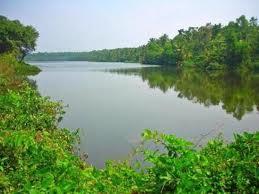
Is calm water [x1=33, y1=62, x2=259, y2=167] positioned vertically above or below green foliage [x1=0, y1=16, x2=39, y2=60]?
below

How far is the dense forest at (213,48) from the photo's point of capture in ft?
265

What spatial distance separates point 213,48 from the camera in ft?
292

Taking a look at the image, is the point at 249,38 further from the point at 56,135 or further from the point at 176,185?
the point at 176,185

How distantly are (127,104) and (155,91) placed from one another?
12140mm

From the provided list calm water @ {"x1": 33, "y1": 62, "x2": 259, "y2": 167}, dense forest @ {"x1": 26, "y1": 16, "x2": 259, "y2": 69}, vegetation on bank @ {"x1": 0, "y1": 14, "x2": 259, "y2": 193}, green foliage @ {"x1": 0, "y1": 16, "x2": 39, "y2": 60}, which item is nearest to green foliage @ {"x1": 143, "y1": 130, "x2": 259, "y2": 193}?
vegetation on bank @ {"x1": 0, "y1": 14, "x2": 259, "y2": 193}

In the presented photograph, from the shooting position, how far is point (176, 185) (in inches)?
193

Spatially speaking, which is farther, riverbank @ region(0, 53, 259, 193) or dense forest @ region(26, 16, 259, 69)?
dense forest @ region(26, 16, 259, 69)

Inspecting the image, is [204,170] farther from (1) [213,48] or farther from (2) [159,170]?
(1) [213,48]

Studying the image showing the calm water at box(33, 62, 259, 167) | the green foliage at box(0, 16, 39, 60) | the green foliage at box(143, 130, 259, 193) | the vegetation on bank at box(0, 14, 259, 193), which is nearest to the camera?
the vegetation on bank at box(0, 14, 259, 193)

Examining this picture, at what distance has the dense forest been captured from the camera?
265ft

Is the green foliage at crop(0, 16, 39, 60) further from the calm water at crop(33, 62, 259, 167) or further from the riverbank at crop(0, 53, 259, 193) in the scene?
the riverbank at crop(0, 53, 259, 193)

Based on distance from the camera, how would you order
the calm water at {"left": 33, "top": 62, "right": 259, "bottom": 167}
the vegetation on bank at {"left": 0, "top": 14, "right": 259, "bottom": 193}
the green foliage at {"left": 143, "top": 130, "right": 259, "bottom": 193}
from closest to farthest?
the vegetation on bank at {"left": 0, "top": 14, "right": 259, "bottom": 193} < the green foliage at {"left": 143, "top": 130, "right": 259, "bottom": 193} < the calm water at {"left": 33, "top": 62, "right": 259, "bottom": 167}

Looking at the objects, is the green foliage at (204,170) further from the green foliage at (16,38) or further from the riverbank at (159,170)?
the green foliage at (16,38)

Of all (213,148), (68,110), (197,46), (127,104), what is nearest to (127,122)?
(68,110)
